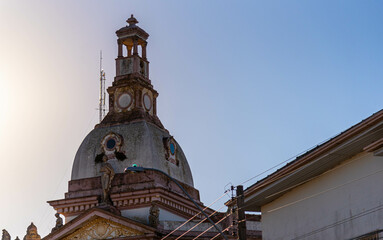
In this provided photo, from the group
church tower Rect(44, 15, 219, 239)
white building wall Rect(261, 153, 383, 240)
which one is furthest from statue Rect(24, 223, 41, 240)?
white building wall Rect(261, 153, 383, 240)

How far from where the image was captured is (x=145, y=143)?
58.8m

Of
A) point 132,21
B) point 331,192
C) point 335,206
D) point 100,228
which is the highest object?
point 132,21

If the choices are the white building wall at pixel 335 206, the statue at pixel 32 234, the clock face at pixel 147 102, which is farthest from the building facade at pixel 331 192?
the statue at pixel 32 234

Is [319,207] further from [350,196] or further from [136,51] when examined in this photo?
[136,51]

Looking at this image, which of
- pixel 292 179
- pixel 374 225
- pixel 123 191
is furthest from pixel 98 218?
pixel 374 225

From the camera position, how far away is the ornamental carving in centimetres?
5368

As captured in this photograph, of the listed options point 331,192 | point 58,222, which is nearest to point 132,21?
point 58,222

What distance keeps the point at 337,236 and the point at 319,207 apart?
1414mm

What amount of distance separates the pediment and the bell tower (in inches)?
356

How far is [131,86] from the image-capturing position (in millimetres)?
62812

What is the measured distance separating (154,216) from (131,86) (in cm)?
1188

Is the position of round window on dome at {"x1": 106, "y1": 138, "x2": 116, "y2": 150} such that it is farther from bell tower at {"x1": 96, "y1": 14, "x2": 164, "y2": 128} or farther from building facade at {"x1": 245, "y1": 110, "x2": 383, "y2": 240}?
building facade at {"x1": 245, "y1": 110, "x2": 383, "y2": 240}

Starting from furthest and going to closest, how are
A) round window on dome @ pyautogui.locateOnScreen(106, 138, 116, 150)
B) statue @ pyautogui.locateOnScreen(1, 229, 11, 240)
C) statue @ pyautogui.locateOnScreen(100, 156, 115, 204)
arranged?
statue @ pyautogui.locateOnScreen(1, 229, 11, 240) < round window on dome @ pyautogui.locateOnScreen(106, 138, 116, 150) < statue @ pyautogui.locateOnScreen(100, 156, 115, 204)

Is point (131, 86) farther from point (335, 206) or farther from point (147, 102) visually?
point (335, 206)
